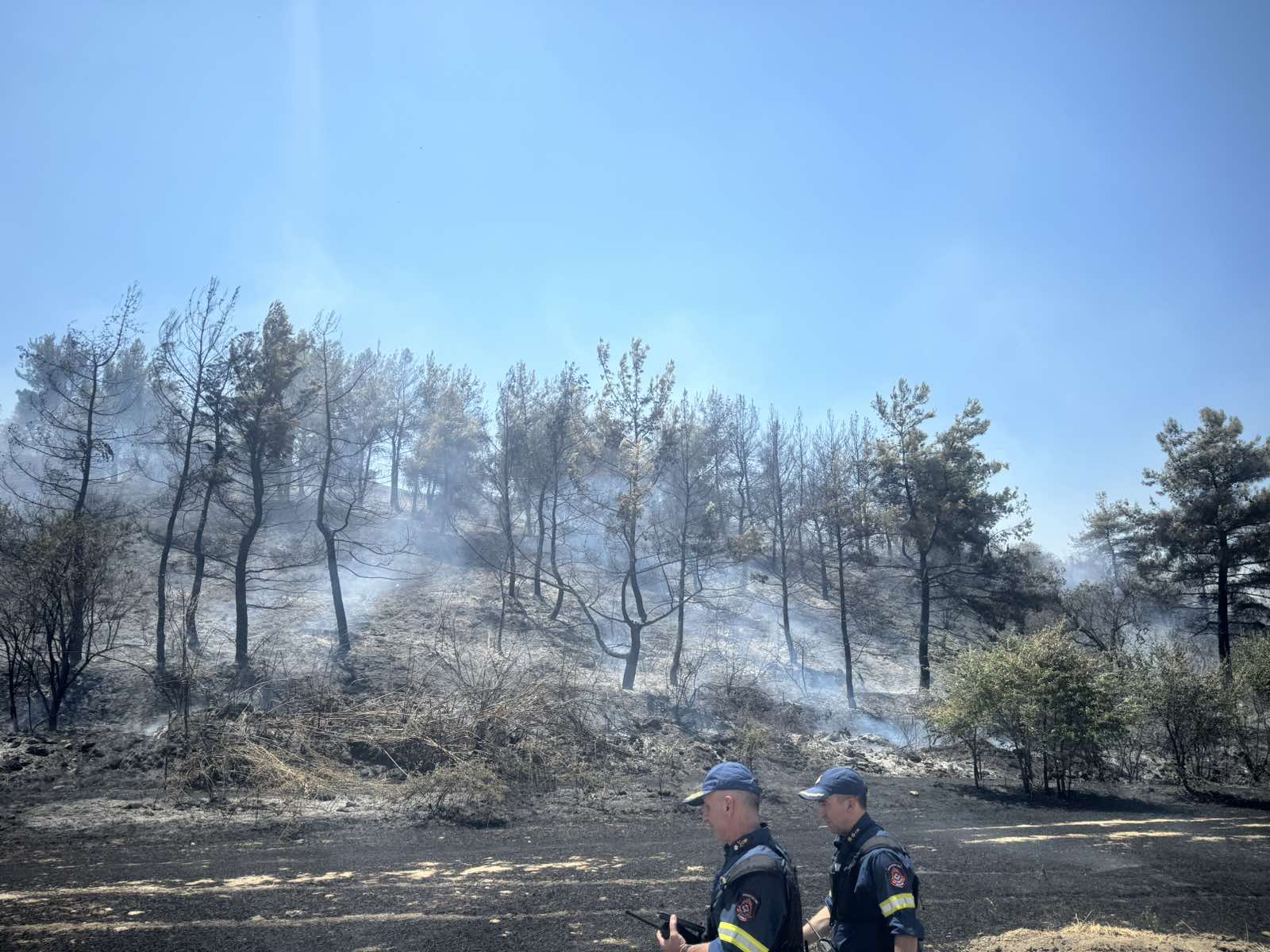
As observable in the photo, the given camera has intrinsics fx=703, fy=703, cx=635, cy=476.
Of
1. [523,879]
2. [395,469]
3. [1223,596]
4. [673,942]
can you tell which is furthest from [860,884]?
[395,469]

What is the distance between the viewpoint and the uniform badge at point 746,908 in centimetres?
307

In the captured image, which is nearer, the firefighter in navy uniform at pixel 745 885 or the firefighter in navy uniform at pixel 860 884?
the firefighter in navy uniform at pixel 745 885

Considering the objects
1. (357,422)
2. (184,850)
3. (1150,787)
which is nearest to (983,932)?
(184,850)

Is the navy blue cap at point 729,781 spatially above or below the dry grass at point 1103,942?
above

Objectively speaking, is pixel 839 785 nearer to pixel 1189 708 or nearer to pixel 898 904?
pixel 898 904

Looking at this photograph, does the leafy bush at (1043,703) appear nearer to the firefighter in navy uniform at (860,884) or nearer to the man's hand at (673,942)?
the firefighter in navy uniform at (860,884)

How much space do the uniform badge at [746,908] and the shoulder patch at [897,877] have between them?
102 cm

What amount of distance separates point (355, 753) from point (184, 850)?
556 centimetres

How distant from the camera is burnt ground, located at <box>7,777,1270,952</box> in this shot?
6.57m

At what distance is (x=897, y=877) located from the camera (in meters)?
3.69

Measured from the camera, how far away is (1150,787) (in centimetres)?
1634

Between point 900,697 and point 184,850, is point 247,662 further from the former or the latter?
point 900,697

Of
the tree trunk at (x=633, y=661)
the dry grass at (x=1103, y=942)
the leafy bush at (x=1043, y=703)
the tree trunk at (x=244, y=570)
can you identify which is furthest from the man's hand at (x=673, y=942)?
the tree trunk at (x=244, y=570)

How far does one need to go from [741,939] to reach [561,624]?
2941 centimetres
